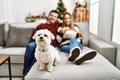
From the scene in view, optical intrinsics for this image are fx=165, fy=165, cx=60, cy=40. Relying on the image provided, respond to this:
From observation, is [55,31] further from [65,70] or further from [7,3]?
[7,3]

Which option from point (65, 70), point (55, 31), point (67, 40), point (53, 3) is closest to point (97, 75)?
point (65, 70)

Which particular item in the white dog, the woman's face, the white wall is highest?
the white wall

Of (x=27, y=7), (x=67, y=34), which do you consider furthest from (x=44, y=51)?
(x=27, y=7)

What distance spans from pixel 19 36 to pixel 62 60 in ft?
3.83

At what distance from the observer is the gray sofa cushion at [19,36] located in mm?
2857

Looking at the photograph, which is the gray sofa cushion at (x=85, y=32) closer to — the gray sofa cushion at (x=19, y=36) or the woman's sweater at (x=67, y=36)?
the woman's sweater at (x=67, y=36)

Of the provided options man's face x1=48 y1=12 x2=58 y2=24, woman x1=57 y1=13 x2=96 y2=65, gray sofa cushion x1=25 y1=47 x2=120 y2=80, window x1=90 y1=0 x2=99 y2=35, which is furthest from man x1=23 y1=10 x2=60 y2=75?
window x1=90 y1=0 x2=99 y2=35

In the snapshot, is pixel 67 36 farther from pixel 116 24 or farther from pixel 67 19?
pixel 116 24

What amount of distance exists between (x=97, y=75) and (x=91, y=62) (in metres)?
0.30

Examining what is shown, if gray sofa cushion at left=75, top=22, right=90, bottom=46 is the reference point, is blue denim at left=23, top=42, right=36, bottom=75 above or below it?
below

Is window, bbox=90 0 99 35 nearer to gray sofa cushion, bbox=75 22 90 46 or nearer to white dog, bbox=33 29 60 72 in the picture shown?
gray sofa cushion, bbox=75 22 90 46

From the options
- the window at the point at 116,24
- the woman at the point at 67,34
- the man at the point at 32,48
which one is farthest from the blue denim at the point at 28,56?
the window at the point at 116,24

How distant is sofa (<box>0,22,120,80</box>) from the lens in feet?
5.36

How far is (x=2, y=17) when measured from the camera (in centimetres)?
541
